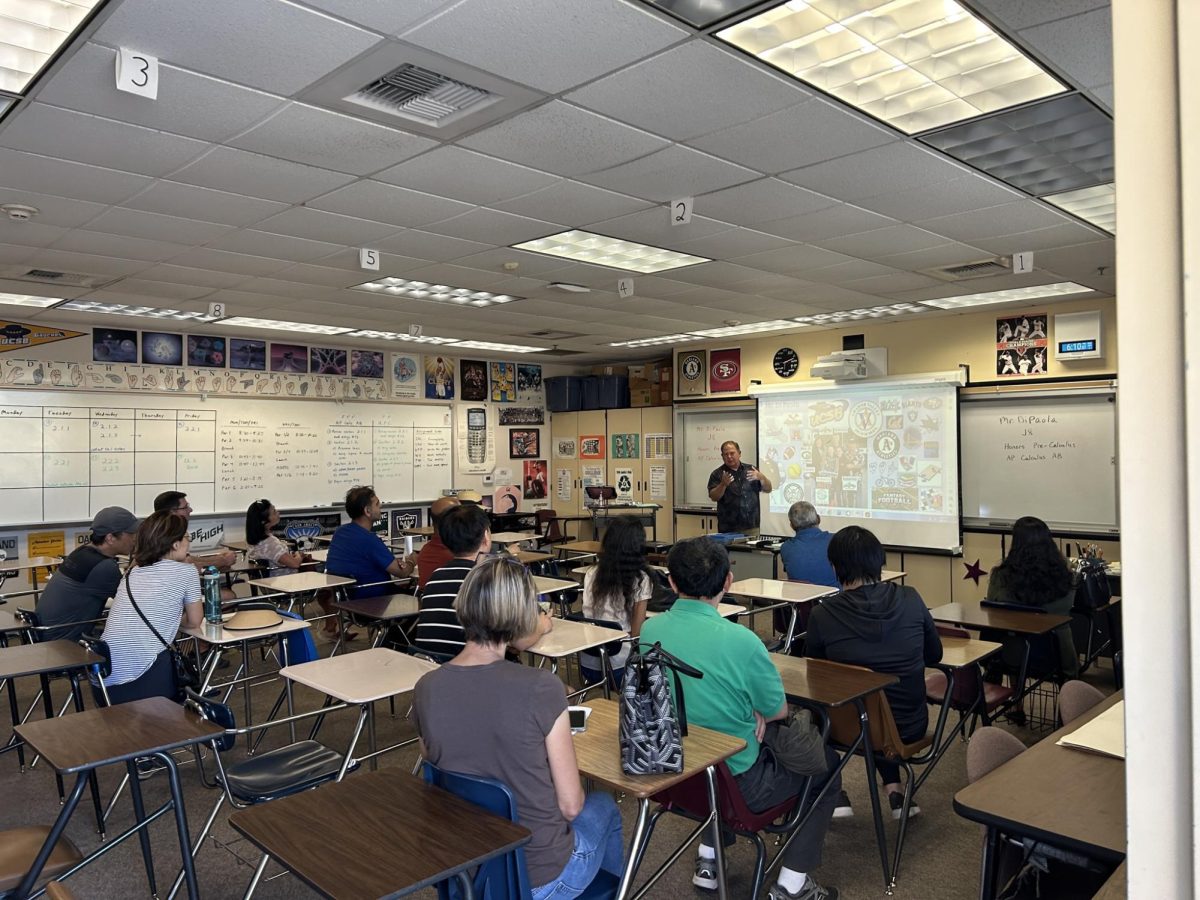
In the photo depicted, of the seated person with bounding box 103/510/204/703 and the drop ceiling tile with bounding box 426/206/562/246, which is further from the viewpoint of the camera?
the drop ceiling tile with bounding box 426/206/562/246

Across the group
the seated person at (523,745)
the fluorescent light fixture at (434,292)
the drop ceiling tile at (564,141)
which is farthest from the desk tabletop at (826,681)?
the fluorescent light fixture at (434,292)

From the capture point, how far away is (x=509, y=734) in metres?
1.85

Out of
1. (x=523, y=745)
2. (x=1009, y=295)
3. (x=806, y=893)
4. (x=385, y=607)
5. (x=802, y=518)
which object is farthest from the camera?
(x=1009, y=295)

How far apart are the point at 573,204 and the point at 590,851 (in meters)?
3.00

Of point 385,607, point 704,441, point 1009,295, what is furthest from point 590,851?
point 704,441

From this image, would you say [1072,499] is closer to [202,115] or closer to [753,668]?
[753,668]

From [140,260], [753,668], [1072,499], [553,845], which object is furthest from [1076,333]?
[140,260]

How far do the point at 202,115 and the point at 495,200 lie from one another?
4.57ft

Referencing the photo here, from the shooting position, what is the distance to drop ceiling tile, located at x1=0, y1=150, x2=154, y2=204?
336cm

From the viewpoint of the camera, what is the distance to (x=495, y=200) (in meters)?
3.98

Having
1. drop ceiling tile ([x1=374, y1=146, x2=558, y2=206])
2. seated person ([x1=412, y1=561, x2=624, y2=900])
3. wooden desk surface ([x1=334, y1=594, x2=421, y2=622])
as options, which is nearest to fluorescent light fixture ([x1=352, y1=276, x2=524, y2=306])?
drop ceiling tile ([x1=374, y1=146, x2=558, y2=206])

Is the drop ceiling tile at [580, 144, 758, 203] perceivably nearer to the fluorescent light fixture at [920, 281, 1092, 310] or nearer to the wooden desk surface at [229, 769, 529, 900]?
the wooden desk surface at [229, 769, 529, 900]

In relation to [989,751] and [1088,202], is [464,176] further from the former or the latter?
[1088,202]

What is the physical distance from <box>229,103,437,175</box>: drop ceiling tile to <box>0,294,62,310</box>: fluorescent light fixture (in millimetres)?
4060
